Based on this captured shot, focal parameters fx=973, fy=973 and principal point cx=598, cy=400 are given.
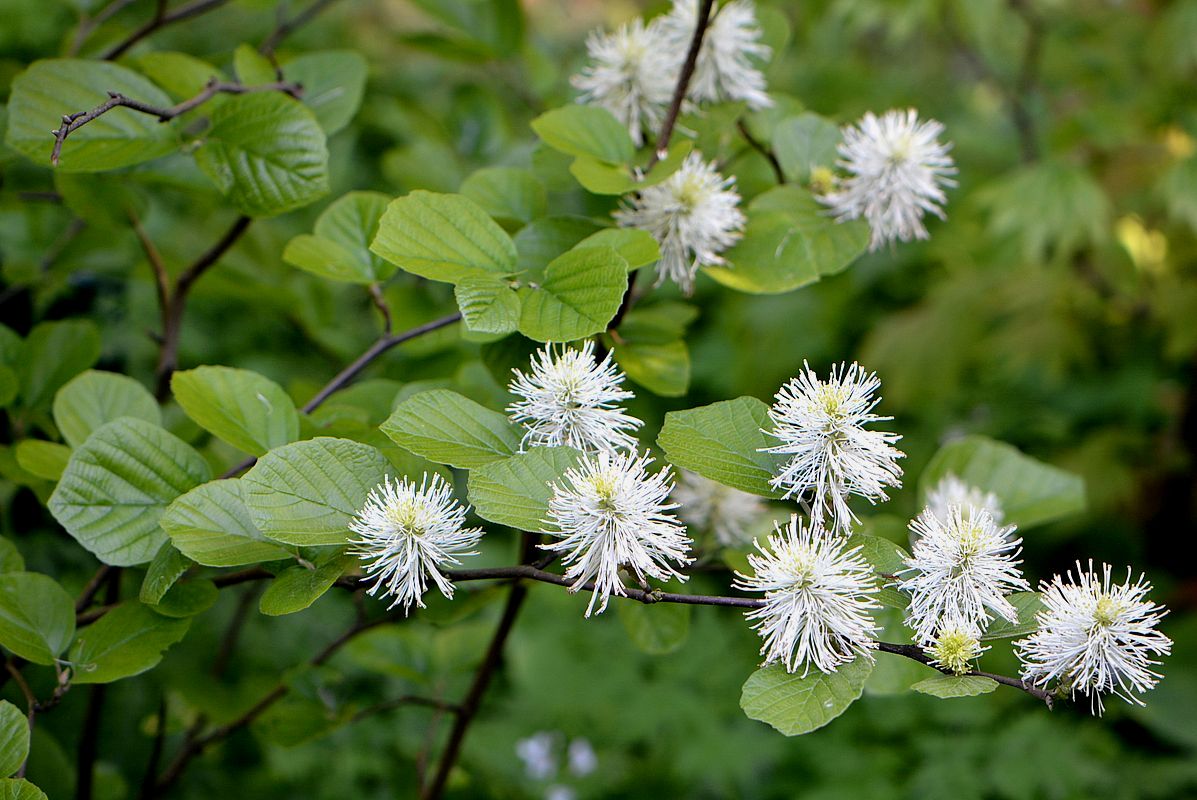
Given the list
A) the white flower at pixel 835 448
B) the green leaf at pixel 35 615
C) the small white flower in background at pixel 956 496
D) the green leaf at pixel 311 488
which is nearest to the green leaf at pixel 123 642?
the green leaf at pixel 35 615

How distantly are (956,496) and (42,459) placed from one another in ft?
1.86

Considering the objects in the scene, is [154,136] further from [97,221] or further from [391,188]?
[391,188]

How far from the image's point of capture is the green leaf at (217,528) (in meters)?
0.46

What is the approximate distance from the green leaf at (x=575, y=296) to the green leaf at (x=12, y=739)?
30cm

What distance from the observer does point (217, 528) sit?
470mm

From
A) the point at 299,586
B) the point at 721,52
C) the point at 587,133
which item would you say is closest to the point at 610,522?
the point at 299,586

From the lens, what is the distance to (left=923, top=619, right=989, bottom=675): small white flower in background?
43 centimetres

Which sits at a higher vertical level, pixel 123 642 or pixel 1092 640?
pixel 1092 640

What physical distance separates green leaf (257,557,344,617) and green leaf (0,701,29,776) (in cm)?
12

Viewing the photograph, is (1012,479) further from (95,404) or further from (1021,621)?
(95,404)

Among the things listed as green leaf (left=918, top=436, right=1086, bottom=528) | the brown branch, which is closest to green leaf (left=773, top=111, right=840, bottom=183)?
green leaf (left=918, top=436, right=1086, bottom=528)

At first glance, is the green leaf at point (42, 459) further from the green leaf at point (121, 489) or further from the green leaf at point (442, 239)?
the green leaf at point (442, 239)

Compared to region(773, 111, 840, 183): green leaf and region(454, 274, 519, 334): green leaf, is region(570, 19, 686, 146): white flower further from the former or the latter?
region(454, 274, 519, 334): green leaf

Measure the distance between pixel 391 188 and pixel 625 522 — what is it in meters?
1.50
